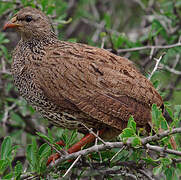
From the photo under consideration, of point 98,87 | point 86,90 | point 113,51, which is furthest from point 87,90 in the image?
point 113,51

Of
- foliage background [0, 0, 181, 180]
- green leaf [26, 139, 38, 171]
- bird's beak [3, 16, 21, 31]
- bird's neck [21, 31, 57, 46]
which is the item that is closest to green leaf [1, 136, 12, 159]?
foliage background [0, 0, 181, 180]

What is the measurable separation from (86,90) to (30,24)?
1084 mm

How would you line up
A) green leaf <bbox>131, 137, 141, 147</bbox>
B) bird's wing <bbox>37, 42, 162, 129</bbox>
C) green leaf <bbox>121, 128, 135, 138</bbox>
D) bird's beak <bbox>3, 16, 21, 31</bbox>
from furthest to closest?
bird's beak <bbox>3, 16, 21, 31</bbox>, bird's wing <bbox>37, 42, 162, 129</bbox>, green leaf <bbox>121, 128, 135, 138</bbox>, green leaf <bbox>131, 137, 141, 147</bbox>

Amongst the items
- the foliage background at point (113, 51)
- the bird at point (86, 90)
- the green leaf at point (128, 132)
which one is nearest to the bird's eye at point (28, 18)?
the bird at point (86, 90)

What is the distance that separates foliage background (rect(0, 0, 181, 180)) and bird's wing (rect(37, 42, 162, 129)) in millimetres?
353

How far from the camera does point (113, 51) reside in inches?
204

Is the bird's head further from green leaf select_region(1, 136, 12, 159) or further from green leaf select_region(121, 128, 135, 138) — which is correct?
green leaf select_region(121, 128, 135, 138)

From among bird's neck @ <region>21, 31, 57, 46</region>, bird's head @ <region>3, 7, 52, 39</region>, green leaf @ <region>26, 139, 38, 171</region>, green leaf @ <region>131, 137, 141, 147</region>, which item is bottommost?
green leaf @ <region>26, 139, 38, 171</region>

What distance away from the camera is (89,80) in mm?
3930

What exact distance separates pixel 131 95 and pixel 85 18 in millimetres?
3249

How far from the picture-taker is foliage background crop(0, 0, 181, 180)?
12.2ft

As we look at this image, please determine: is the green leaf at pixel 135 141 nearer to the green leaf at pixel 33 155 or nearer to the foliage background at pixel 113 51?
the foliage background at pixel 113 51

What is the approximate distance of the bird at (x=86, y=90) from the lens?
3887 mm

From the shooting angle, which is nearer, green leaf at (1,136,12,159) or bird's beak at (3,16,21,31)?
green leaf at (1,136,12,159)
